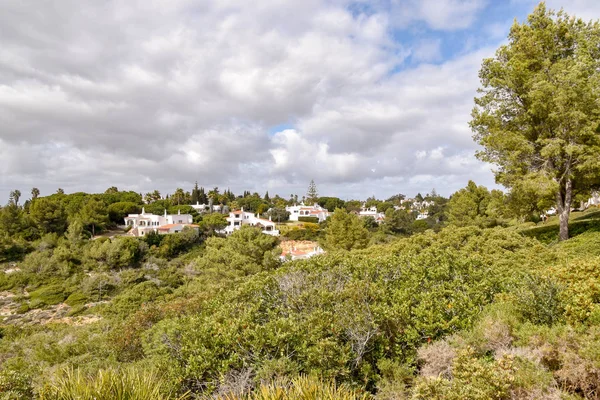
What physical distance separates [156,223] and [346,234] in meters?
43.0

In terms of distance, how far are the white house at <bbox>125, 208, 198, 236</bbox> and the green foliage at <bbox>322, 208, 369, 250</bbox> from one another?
109 ft

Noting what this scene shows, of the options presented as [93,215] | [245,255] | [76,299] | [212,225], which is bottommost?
[76,299]

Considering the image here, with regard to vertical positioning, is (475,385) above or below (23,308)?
above

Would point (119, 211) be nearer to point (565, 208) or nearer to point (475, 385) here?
point (565, 208)

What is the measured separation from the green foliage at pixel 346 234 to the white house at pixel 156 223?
33.1m

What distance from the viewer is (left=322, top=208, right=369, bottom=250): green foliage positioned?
92.1ft

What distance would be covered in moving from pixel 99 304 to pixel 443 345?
3241 centimetres

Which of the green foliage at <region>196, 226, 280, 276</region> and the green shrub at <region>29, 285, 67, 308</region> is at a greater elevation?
the green foliage at <region>196, 226, 280, 276</region>

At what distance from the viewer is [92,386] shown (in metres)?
4.39

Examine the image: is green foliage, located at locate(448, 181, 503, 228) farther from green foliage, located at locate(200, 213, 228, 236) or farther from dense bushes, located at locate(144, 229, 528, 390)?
green foliage, located at locate(200, 213, 228, 236)

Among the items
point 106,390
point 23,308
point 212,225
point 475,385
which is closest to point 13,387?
point 106,390

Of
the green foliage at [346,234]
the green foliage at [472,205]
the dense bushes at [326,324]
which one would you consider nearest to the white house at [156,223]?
the green foliage at [346,234]

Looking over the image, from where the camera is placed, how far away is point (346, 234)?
92.7 ft

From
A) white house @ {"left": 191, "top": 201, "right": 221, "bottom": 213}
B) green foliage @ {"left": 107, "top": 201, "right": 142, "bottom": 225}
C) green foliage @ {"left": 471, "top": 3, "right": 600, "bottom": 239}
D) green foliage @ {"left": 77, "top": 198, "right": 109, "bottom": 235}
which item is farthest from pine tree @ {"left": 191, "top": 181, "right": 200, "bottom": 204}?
green foliage @ {"left": 471, "top": 3, "right": 600, "bottom": 239}
